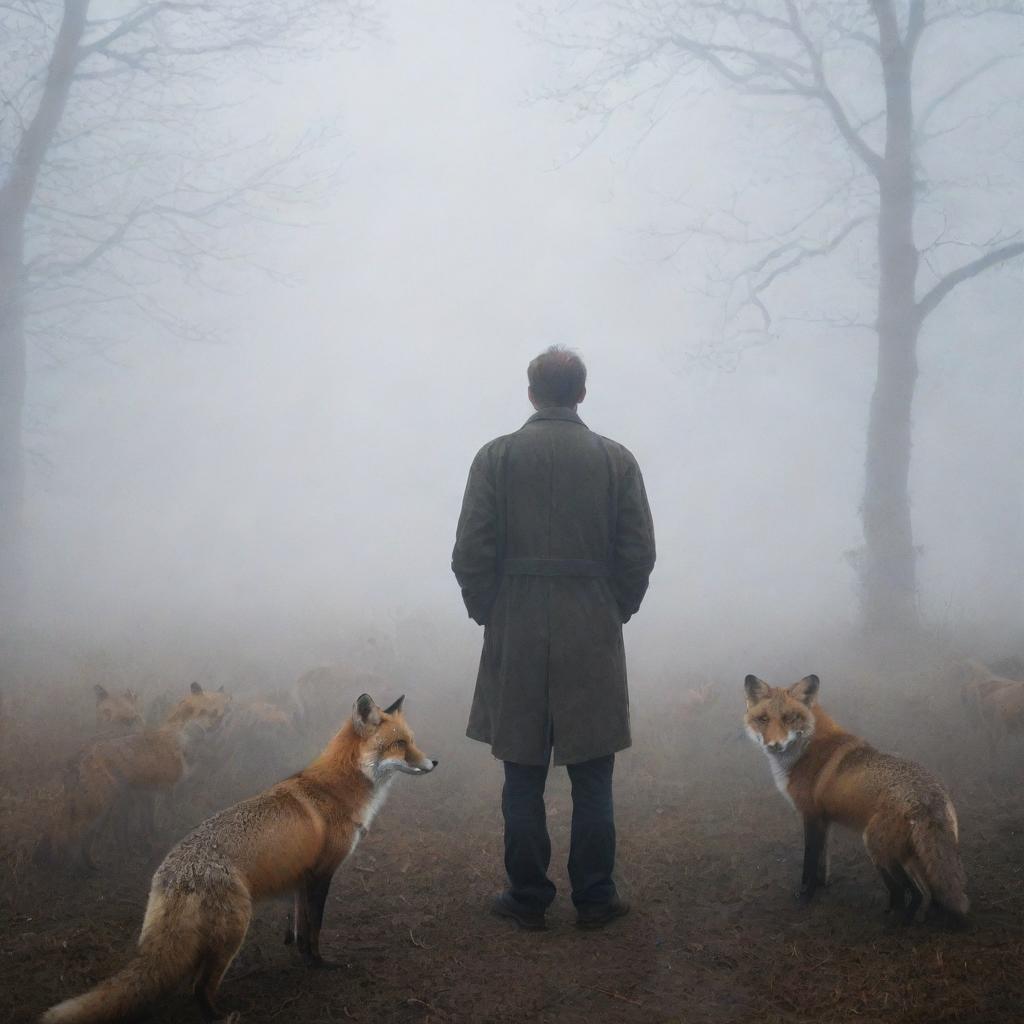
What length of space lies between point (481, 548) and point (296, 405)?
28304 mm

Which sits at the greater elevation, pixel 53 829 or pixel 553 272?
pixel 553 272

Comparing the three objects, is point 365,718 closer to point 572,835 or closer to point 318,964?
point 318,964

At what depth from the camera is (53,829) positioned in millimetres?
5453

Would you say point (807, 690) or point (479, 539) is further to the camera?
point (807, 690)

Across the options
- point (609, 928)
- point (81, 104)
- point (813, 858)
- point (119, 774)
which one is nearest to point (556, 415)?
point (609, 928)

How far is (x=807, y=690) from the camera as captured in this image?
542 centimetres

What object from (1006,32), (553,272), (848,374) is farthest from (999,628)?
(553,272)

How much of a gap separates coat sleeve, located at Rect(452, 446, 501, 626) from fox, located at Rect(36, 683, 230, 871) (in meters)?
3.38

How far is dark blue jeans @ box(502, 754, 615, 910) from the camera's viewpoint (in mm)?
4664

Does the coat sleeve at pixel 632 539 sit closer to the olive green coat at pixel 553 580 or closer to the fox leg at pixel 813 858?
the olive green coat at pixel 553 580

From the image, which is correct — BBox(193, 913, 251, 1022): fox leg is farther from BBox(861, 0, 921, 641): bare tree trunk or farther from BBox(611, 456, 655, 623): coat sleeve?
BBox(861, 0, 921, 641): bare tree trunk

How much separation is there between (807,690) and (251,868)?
379cm

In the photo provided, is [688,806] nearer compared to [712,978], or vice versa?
[712,978]

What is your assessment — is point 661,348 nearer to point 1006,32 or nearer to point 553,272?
point 553,272
